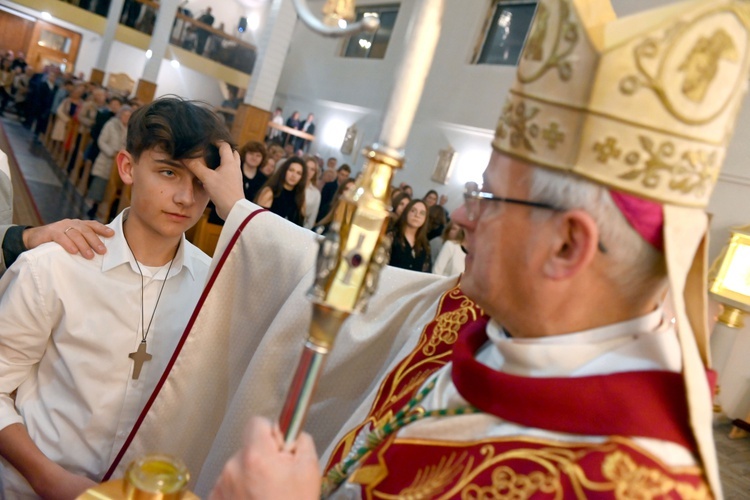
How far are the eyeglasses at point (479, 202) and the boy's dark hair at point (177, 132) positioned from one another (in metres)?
0.87

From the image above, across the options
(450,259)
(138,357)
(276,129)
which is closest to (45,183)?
(450,259)

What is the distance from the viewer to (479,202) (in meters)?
1.12

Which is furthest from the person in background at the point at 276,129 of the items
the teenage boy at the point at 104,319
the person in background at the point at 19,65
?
the teenage boy at the point at 104,319

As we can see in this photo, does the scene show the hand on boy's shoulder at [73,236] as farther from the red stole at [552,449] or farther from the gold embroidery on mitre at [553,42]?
the gold embroidery on mitre at [553,42]

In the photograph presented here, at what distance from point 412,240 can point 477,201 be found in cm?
493

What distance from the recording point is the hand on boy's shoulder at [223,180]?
173 cm

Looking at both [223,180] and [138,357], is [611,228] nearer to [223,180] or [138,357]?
[223,180]

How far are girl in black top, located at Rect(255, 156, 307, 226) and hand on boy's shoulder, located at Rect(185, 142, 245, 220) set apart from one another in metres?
4.00

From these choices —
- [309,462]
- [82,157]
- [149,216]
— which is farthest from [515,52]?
[309,462]

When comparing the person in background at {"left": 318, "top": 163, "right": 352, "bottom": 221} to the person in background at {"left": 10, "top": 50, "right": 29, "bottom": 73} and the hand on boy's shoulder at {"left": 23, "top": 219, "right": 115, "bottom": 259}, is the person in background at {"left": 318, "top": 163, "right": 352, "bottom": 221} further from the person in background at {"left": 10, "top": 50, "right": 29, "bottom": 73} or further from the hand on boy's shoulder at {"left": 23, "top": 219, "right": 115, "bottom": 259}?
the person in background at {"left": 10, "top": 50, "right": 29, "bottom": 73}

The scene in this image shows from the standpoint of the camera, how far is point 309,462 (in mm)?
854

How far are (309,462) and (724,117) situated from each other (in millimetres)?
804

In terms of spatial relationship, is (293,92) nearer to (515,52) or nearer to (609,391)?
(515,52)

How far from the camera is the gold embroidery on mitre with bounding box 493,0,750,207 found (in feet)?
2.99
